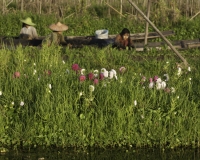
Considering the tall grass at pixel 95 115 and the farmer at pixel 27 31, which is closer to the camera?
the tall grass at pixel 95 115

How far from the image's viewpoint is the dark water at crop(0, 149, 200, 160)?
A: 5496 mm

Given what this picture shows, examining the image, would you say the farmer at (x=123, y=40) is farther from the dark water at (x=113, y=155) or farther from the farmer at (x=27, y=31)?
the dark water at (x=113, y=155)

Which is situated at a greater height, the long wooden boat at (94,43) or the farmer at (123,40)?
the farmer at (123,40)

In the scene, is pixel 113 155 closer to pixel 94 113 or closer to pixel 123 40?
pixel 94 113

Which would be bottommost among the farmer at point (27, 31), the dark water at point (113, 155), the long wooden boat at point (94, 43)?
the dark water at point (113, 155)

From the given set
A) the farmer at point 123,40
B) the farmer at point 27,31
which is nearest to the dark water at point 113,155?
the farmer at point 123,40

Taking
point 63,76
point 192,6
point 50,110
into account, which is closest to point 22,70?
point 63,76

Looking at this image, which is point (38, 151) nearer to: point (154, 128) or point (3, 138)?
point (3, 138)

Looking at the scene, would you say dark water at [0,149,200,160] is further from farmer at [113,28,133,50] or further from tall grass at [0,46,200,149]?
farmer at [113,28,133,50]

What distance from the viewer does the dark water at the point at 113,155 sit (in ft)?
18.0

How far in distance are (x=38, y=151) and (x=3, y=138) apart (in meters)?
0.42

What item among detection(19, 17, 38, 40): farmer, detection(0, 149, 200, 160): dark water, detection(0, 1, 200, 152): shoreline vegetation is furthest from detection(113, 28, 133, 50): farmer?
detection(0, 149, 200, 160): dark water

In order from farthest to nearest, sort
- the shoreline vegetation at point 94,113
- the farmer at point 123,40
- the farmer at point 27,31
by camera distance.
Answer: the farmer at point 27,31
the farmer at point 123,40
the shoreline vegetation at point 94,113

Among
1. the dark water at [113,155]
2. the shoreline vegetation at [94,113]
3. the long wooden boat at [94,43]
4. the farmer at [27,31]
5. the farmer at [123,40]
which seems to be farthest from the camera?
the farmer at [27,31]
